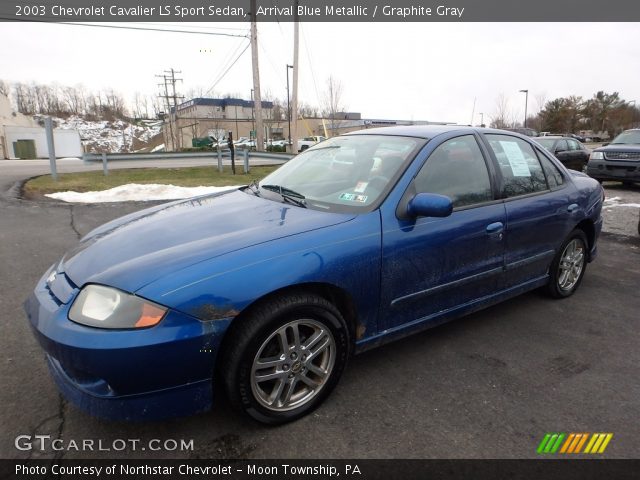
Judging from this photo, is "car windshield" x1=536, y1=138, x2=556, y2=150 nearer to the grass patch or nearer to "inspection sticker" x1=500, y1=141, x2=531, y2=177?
the grass patch

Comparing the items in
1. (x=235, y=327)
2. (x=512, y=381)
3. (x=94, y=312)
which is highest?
(x=94, y=312)

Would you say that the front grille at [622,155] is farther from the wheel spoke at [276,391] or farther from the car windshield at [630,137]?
the wheel spoke at [276,391]

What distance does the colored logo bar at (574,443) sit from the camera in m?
2.13

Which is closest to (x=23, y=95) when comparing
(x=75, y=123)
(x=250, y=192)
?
(x=75, y=123)

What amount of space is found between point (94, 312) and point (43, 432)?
0.80 meters

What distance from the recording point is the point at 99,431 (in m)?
2.19

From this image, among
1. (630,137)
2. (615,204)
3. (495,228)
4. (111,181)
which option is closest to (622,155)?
(630,137)

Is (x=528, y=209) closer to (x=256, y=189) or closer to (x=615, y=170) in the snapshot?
(x=256, y=189)

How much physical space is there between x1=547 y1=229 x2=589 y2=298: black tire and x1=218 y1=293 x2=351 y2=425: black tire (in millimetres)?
2415

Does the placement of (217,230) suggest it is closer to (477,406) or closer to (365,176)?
(365,176)

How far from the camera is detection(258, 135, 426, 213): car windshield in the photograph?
2715 millimetres

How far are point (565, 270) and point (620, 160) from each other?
359 inches

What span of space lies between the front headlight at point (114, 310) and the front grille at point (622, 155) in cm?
1251

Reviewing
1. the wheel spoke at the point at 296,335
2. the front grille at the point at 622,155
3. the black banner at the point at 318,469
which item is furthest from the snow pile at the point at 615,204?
the wheel spoke at the point at 296,335
